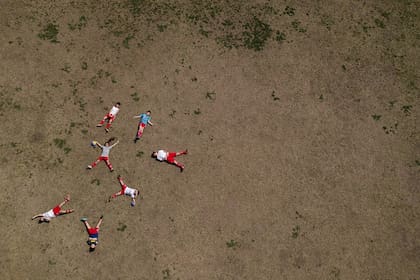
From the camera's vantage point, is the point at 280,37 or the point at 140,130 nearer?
the point at 140,130

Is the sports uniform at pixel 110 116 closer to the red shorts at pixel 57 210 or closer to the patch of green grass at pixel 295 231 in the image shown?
the red shorts at pixel 57 210

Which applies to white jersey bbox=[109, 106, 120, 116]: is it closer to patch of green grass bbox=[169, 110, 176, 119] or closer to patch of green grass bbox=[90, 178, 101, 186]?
patch of green grass bbox=[169, 110, 176, 119]

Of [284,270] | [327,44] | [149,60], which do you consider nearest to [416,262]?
[284,270]

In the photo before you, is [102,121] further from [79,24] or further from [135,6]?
[135,6]

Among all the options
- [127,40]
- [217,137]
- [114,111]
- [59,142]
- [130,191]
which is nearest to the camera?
[130,191]

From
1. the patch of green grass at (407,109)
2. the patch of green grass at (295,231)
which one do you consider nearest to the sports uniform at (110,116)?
the patch of green grass at (295,231)

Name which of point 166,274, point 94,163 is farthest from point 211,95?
point 166,274

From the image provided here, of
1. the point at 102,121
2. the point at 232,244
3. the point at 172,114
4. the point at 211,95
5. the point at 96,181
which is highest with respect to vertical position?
the point at 211,95

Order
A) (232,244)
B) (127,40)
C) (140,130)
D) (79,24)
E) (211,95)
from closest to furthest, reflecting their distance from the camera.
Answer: (232,244) → (140,130) → (211,95) → (127,40) → (79,24)

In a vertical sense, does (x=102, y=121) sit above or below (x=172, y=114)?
below
